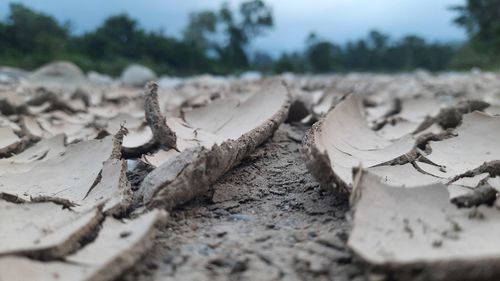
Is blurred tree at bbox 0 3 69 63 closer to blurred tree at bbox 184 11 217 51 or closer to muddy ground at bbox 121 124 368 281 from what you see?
blurred tree at bbox 184 11 217 51

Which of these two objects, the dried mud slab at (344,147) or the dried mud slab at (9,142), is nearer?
the dried mud slab at (344,147)

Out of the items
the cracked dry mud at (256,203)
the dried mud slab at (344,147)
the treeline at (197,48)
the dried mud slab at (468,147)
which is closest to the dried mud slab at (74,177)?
the cracked dry mud at (256,203)

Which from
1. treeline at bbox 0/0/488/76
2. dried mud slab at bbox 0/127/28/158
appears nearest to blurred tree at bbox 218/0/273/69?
treeline at bbox 0/0/488/76

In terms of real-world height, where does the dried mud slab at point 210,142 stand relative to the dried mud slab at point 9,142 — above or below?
below

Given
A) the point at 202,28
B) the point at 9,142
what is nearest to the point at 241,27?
the point at 202,28

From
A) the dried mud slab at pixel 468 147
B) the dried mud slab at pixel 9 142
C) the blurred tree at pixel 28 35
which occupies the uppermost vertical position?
the blurred tree at pixel 28 35

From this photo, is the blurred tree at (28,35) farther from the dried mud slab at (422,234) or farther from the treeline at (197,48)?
the dried mud slab at (422,234)
